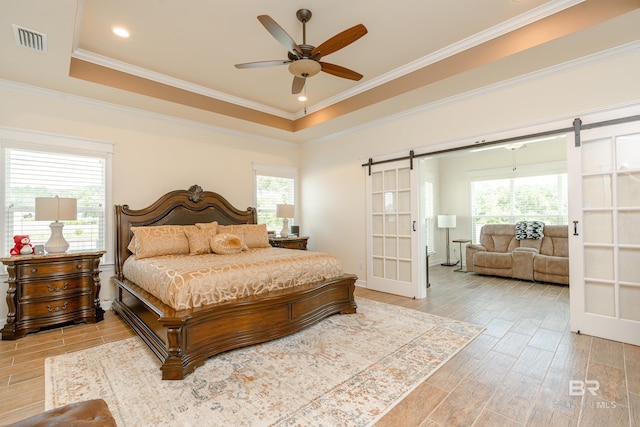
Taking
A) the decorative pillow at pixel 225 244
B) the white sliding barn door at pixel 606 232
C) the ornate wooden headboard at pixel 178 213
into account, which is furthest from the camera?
the ornate wooden headboard at pixel 178 213

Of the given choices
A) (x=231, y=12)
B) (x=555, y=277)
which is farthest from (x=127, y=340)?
(x=555, y=277)

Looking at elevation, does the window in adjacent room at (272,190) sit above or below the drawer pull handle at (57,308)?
above

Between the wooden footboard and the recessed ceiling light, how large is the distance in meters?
2.66

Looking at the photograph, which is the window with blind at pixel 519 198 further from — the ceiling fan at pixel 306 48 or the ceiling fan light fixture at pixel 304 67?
the ceiling fan light fixture at pixel 304 67

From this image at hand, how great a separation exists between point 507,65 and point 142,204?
195 inches

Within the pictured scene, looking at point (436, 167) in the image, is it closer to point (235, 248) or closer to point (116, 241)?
point (235, 248)

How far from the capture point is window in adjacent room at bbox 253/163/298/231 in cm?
569

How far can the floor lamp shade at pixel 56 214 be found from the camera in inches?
124

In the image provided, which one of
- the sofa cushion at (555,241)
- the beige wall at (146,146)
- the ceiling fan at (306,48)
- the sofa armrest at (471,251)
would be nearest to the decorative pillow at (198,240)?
the beige wall at (146,146)

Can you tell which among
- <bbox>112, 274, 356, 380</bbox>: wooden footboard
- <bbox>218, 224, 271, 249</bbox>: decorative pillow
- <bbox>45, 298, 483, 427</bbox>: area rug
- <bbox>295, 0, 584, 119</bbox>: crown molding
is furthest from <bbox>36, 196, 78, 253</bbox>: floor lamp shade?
<bbox>295, 0, 584, 119</bbox>: crown molding

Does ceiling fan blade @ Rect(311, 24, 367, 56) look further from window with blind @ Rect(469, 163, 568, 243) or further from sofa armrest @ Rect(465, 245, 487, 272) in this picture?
window with blind @ Rect(469, 163, 568, 243)

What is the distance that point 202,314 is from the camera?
93.6 inches

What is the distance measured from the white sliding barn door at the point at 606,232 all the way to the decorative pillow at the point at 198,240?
4.29 meters

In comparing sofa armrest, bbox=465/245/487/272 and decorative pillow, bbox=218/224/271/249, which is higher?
decorative pillow, bbox=218/224/271/249
